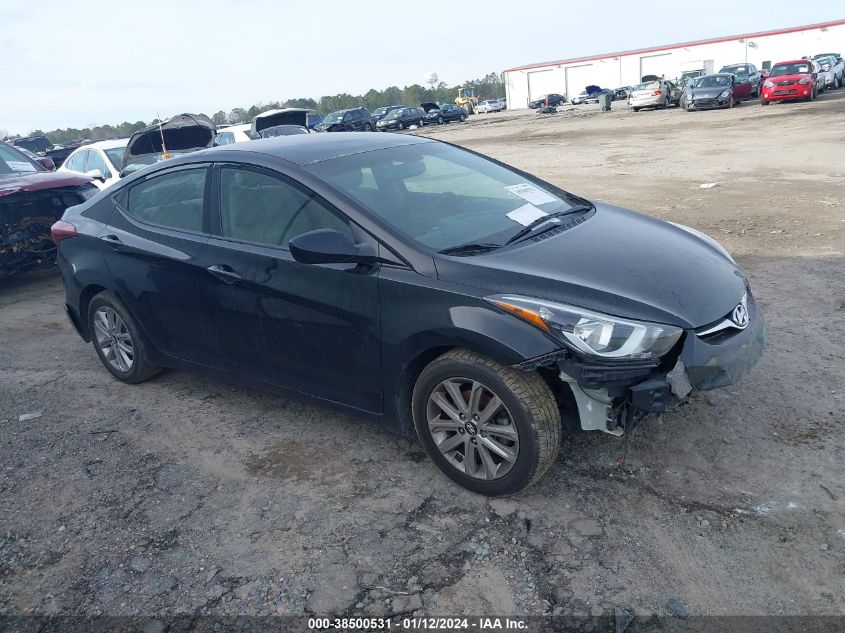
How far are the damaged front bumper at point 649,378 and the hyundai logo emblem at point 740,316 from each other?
100mm

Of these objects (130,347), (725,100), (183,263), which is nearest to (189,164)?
(183,263)

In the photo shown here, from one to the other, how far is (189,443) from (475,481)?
1.84m

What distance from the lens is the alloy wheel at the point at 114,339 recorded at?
488 cm

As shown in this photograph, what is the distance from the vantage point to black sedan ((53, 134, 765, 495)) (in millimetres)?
2977

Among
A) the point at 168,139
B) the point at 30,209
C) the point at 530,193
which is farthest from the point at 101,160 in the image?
the point at 530,193

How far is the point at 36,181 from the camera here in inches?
303

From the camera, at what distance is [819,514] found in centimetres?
299

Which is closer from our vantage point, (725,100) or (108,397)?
(108,397)

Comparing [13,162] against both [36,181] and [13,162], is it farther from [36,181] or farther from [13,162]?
[36,181]

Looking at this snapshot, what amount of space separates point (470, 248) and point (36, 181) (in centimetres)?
637

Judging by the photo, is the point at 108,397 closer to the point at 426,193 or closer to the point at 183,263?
the point at 183,263

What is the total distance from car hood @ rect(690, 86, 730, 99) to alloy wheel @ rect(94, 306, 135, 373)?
2865 centimetres

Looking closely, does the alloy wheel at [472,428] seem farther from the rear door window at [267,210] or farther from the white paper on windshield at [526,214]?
the white paper on windshield at [526,214]

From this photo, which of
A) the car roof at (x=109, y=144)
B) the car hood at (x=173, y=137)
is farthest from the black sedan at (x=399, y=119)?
the car roof at (x=109, y=144)
